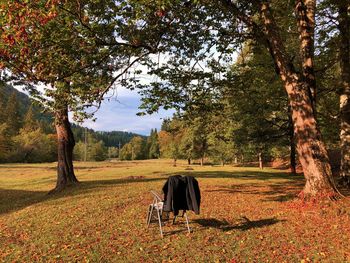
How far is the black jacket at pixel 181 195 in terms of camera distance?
8.34 meters

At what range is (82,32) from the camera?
1006cm

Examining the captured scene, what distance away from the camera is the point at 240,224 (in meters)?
9.61

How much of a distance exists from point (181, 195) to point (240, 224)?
8.03 ft

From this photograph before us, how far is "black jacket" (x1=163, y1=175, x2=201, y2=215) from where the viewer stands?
27.3ft

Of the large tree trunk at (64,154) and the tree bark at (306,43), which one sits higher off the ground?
the tree bark at (306,43)

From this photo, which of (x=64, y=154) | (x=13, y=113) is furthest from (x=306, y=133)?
(x=13, y=113)

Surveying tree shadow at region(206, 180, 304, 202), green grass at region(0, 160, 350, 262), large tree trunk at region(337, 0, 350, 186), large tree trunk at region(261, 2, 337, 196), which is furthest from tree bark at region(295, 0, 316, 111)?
green grass at region(0, 160, 350, 262)

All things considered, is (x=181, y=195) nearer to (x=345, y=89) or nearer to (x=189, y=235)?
(x=189, y=235)

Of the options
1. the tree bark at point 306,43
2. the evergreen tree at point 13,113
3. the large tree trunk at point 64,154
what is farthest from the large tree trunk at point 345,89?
the evergreen tree at point 13,113

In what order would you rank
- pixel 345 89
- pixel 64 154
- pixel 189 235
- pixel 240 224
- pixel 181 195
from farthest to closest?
1. pixel 64 154
2. pixel 345 89
3. pixel 240 224
4. pixel 189 235
5. pixel 181 195

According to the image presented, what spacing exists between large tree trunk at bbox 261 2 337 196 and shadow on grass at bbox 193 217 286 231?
2417 mm

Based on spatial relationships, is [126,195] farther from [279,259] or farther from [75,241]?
[279,259]

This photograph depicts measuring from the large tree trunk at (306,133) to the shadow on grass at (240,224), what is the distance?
7.93 ft

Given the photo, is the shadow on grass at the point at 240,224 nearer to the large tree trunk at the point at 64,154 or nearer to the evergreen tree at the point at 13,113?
the large tree trunk at the point at 64,154
